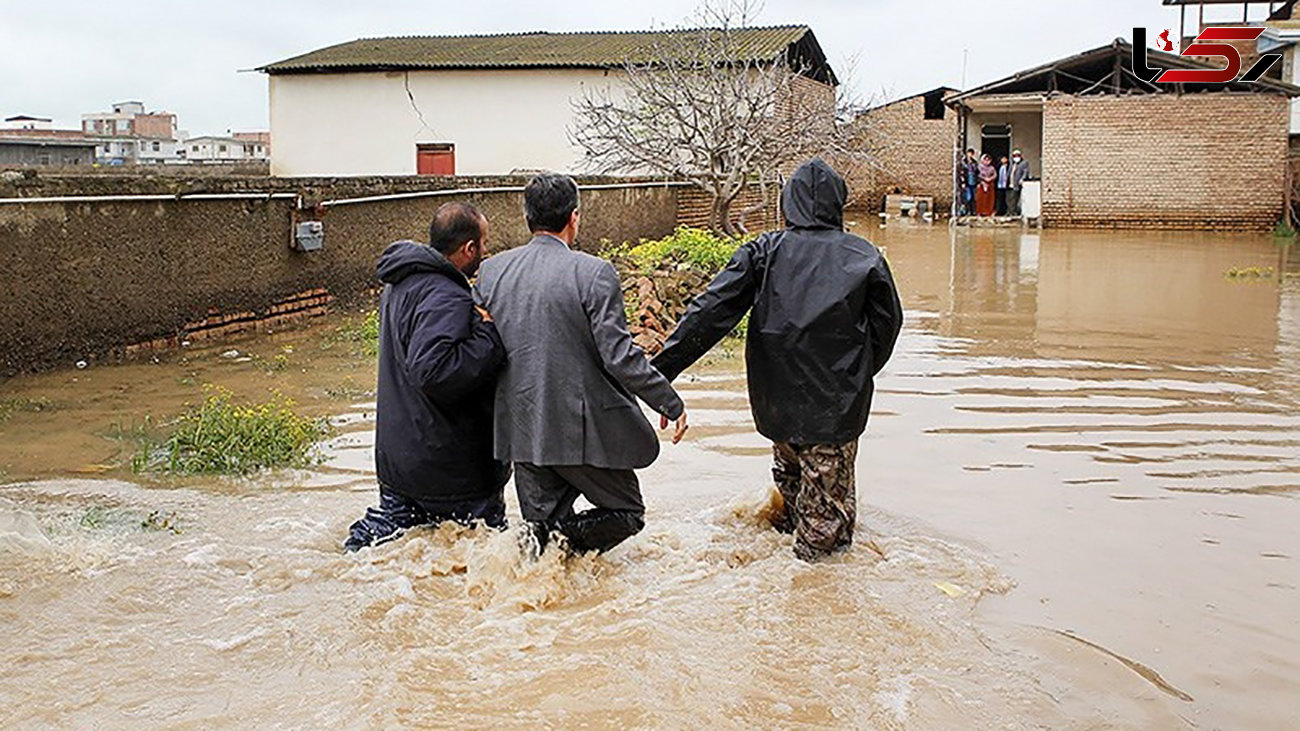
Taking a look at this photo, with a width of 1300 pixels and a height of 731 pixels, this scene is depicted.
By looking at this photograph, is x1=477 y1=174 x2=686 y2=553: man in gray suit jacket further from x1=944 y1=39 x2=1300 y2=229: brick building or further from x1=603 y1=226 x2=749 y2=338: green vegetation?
x1=944 y1=39 x2=1300 y2=229: brick building

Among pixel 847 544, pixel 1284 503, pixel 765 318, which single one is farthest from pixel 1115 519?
pixel 765 318

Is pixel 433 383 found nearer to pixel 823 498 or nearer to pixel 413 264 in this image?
pixel 413 264

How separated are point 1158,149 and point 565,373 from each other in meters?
25.3

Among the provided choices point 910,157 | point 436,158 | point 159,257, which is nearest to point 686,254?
point 159,257

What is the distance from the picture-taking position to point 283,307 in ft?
40.3

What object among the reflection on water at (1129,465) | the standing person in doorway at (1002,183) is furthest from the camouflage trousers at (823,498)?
the standing person in doorway at (1002,183)

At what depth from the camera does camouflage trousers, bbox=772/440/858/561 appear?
5570mm

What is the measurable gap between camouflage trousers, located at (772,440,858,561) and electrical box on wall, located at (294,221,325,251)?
7.72 metres

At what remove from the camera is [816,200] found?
5.55 meters

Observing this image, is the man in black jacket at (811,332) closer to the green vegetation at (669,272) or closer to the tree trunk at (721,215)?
the green vegetation at (669,272)

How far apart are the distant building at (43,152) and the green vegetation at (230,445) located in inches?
690

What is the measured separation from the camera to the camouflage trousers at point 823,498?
219 inches

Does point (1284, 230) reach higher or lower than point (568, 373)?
higher

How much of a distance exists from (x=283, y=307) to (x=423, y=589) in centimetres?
767
